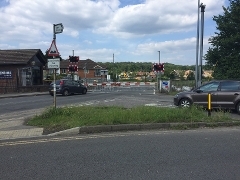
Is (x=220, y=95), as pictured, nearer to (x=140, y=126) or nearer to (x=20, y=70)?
(x=140, y=126)

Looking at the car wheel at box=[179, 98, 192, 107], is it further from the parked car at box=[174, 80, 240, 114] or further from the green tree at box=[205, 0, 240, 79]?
the green tree at box=[205, 0, 240, 79]

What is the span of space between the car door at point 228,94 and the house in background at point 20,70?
76.2 feet

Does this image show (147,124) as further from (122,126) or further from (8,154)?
(8,154)

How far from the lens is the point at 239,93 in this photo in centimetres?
1372

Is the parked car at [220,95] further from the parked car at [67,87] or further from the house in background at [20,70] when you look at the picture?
the house in background at [20,70]

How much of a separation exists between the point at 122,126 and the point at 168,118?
1.78 meters

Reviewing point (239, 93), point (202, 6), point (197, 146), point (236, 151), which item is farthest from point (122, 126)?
point (202, 6)

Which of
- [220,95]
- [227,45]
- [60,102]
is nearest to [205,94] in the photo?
[220,95]

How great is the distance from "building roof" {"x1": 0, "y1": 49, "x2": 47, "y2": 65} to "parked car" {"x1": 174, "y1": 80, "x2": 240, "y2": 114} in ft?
78.6

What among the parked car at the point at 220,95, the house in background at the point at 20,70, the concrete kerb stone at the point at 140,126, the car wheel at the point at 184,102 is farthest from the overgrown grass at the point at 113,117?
the house in background at the point at 20,70

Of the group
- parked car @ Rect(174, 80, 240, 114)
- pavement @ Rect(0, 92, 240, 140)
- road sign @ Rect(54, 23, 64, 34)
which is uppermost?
road sign @ Rect(54, 23, 64, 34)

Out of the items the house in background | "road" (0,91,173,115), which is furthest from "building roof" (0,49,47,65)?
"road" (0,91,173,115)

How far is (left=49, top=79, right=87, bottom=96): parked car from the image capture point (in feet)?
→ 96.7

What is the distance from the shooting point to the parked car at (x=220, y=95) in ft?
45.3
